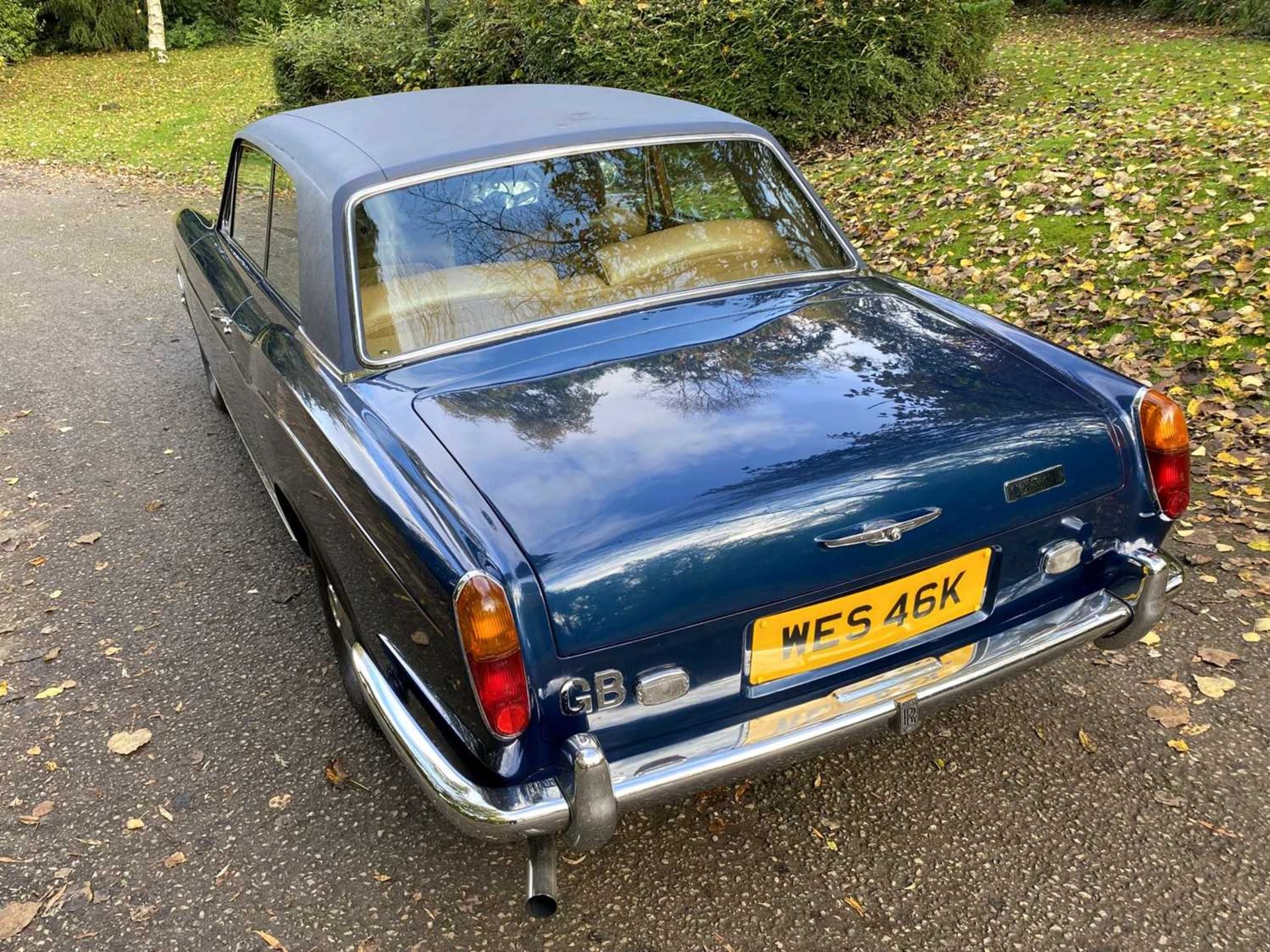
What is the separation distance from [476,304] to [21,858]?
5.97 feet

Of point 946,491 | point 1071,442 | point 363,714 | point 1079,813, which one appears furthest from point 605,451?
point 1079,813

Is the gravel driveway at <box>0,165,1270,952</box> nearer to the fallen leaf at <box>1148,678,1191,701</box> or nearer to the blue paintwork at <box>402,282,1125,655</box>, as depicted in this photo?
the fallen leaf at <box>1148,678,1191,701</box>

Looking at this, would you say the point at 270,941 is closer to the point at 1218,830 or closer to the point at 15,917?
the point at 15,917

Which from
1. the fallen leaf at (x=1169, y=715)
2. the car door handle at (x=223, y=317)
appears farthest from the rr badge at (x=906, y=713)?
the car door handle at (x=223, y=317)

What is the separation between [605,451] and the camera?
82.9 inches

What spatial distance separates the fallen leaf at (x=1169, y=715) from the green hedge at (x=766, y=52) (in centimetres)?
708

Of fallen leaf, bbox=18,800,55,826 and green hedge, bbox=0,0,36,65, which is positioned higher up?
green hedge, bbox=0,0,36,65

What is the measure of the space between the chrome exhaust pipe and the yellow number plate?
1.77 feet

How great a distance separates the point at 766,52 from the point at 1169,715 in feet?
23.9

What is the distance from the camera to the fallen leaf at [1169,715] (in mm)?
2824

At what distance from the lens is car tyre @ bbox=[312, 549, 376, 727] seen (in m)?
2.61

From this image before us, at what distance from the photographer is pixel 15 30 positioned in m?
19.2

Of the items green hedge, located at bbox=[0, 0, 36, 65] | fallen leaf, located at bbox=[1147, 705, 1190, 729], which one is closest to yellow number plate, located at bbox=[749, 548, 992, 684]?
fallen leaf, located at bbox=[1147, 705, 1190, 729]

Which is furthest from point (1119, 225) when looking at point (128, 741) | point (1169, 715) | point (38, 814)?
point (38, 814)
